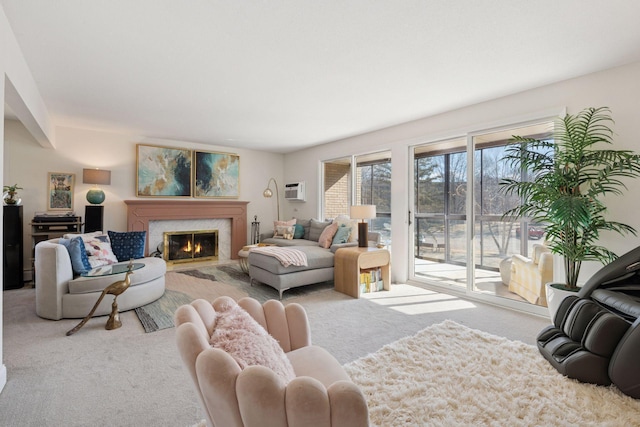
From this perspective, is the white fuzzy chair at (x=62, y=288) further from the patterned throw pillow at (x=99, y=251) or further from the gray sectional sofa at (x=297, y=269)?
the gray sectional sofa at (x=297, y=269)

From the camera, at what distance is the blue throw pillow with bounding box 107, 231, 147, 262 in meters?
4.00

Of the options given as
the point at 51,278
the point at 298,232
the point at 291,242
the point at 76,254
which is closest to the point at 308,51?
the point at 76,254

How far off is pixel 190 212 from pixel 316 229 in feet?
8.21

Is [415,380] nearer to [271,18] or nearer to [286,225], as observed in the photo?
[271,18]

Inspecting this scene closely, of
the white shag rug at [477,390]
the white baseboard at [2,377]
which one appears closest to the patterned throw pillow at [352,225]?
the white shag rug at [477,390]

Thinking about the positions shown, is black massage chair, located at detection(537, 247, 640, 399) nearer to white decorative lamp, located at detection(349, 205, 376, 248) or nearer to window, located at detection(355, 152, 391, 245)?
white decorative lamp, located at detection(349, 205, 376, 248)

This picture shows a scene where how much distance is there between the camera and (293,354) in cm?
149

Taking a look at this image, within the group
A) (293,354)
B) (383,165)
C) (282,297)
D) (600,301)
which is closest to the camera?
(293,354)

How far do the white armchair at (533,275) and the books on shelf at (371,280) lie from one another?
157cm

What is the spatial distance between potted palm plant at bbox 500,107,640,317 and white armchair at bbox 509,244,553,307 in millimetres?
491

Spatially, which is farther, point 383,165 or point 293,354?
point 383,165

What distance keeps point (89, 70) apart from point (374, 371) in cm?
362

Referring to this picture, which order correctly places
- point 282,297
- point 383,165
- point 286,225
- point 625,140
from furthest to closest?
point 286,225 < point 383,165 < point 282,297 < point 625,140

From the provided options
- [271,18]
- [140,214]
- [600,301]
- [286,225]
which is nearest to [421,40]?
[271,18]
